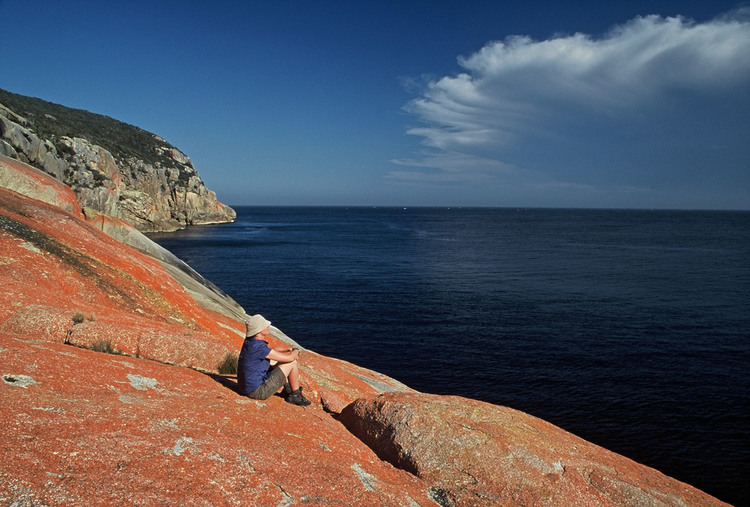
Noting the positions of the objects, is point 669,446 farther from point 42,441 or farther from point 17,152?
point 17,152

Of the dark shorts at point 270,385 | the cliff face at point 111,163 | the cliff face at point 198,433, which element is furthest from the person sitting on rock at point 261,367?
the cliff face at point 111,163

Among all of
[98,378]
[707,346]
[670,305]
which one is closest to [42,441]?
[98,378]

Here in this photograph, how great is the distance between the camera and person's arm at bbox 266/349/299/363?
30.3 feet

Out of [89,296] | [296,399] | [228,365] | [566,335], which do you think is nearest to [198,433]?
[296,399]

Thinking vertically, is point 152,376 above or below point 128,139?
below

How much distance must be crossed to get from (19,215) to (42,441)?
12.1 meters

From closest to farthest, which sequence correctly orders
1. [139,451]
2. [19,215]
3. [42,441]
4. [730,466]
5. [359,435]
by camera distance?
[42,441] → [139,451] → [359,435] → [19,215] → [730,466]

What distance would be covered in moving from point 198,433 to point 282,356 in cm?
262

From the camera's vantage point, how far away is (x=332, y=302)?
46.3 metres

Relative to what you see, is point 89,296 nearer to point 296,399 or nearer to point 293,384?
point 293,384

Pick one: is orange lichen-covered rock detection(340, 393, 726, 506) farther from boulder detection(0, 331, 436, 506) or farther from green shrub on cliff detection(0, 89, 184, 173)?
green shrub on cliff detection(0, 89, 184, 173)

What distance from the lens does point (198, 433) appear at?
22.7 ft

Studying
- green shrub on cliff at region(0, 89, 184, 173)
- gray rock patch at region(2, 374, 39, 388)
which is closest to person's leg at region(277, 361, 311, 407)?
gray rock patch at region(2, 374, 39, 388)

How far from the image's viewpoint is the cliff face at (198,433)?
5.67 metres
